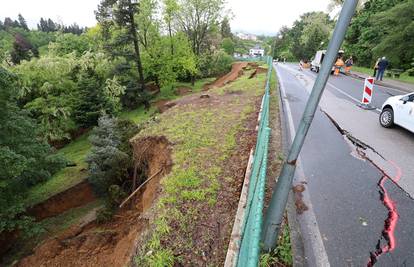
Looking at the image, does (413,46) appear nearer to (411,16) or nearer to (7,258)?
(411,16)

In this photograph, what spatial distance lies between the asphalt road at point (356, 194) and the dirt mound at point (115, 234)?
3139mm

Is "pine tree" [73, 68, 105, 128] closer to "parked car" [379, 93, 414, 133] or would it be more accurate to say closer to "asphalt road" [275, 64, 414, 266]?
"asphalt road" [275, 64, 414, 266]

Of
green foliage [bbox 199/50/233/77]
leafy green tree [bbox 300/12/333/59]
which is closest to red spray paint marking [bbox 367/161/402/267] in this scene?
green foliage [bbox 199/50/233/77]

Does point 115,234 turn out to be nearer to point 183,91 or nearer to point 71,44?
point 183,91

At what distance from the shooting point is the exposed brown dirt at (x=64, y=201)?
1132 cm

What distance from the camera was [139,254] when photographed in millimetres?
3646

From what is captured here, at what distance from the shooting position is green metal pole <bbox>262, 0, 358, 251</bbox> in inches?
88.9

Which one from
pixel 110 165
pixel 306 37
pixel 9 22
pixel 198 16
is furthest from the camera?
pixel 9 22

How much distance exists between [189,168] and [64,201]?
9.91 metres

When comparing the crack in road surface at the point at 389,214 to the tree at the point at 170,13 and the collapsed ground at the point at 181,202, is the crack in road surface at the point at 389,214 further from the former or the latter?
the tree at the point at 170,13

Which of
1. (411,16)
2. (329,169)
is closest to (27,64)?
(329,169)

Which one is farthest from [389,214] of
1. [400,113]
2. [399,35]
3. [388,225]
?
[399,35]

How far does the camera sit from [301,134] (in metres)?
2.62

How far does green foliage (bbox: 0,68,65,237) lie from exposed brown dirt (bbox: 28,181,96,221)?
1342mm
